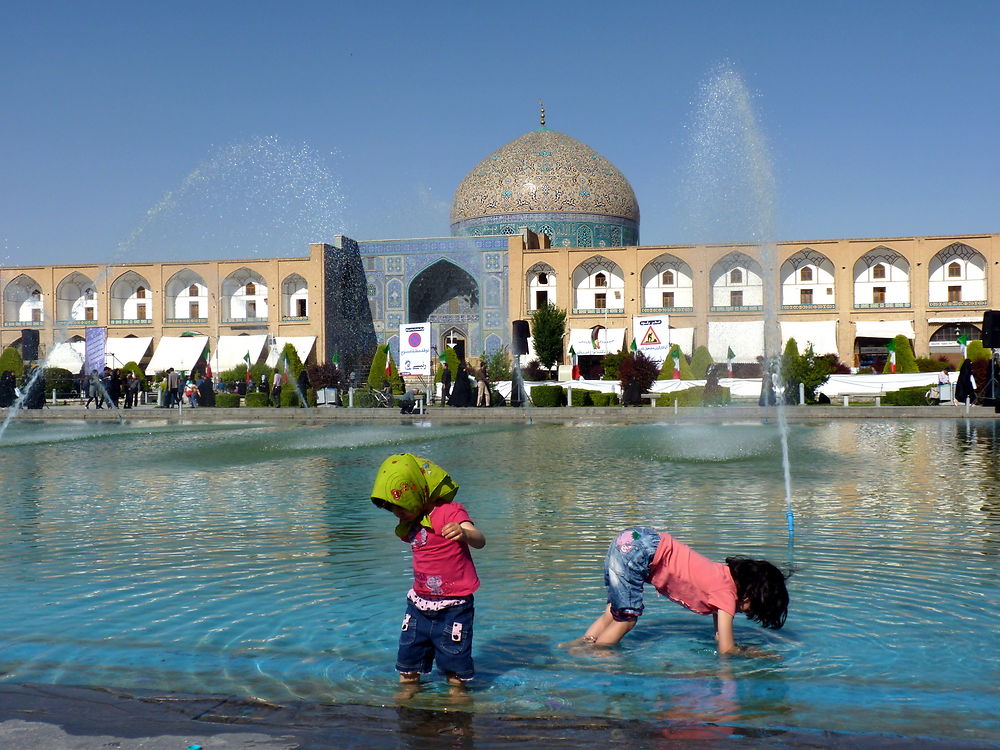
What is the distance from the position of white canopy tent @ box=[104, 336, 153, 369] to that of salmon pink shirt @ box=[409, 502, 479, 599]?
112ft

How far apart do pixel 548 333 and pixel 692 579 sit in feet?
94.0

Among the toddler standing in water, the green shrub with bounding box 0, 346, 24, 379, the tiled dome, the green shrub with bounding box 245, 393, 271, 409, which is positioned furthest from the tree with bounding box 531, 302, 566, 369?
the toddler standing in water

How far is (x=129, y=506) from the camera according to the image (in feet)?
21.5

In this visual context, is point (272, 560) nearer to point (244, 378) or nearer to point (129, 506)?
point (129, 506)

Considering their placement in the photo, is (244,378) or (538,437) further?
(244,378)

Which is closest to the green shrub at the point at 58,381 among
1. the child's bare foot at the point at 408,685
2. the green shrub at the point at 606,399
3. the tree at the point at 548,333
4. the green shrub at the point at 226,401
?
the green shrub at the point at 226,401

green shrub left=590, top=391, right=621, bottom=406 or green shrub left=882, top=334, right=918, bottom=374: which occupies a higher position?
green shrub left=882, top=334, right=918, bottom=374

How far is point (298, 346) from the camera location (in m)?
34.4

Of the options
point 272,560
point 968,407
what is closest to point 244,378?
point 968,407

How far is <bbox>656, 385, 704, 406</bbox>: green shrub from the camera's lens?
19.9 meters

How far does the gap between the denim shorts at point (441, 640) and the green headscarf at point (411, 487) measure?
0.75 feet

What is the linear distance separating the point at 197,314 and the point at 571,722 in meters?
36.0

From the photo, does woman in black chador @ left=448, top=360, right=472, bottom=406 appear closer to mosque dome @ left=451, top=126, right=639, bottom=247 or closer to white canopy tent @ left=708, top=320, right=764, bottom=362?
white canopy tent @ left=708, top=320, right=764, bottom=362

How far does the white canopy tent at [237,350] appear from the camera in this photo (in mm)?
35000
